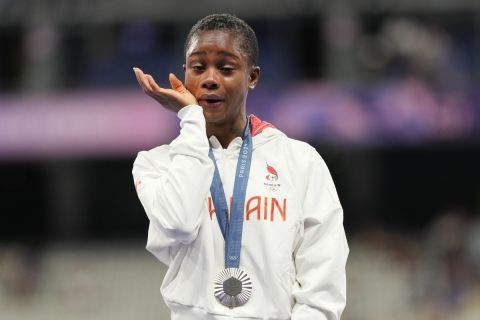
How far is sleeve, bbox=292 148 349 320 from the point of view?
3.24 m

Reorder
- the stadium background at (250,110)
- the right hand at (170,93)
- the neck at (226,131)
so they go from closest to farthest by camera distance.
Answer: the right hand at (170,93)
the neck at (226,131)
the stadium background at (250,110)

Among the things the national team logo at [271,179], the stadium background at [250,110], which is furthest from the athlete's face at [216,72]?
the stadium background at [250,110]

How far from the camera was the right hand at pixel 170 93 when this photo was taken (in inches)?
131

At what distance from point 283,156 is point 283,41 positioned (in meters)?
16.4

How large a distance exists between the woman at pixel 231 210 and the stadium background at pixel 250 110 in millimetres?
9168

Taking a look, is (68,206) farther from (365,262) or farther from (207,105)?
(207,105)

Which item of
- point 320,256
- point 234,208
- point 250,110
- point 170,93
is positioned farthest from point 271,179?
→ point 250,110

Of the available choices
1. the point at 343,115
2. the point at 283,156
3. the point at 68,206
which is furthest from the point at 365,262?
the point at 283,156

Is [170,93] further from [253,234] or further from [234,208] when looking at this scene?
[253,234]

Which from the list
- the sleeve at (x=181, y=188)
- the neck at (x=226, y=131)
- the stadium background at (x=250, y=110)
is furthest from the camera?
the stadium background at (x=250, y=110)

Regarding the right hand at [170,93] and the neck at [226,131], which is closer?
the right hand at [170,93]

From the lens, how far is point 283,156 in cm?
347

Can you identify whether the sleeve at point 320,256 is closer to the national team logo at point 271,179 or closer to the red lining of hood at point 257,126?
the national team logo at point 271,179

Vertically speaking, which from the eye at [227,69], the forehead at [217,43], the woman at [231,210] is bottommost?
the woman at [231,210]
